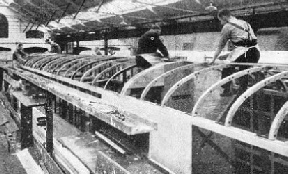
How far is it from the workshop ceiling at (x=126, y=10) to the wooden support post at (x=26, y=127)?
543 cm

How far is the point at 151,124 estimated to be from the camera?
4074 mm

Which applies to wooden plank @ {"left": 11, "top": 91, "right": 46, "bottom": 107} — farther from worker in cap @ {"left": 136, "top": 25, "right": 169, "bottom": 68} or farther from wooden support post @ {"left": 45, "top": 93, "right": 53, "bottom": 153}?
worker in cap @ {"left": 136, "top": 25, "right": 169, "bottom": 68}

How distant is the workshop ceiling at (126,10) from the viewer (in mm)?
9422

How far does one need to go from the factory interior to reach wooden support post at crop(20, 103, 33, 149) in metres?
0.03

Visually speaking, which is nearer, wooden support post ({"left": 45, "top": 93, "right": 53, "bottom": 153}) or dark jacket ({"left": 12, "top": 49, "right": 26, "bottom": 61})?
wooden support post ({"left": 45, "top": 93, "right": 53, "bottom": 153})

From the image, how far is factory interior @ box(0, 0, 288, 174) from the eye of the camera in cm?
438

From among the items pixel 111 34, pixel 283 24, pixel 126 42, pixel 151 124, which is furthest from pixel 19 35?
pixel 151 124

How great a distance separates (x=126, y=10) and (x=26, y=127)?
300 inches

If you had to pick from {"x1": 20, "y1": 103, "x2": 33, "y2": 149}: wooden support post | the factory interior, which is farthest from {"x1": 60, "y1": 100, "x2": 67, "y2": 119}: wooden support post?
{"x1": 20, "y1": 103, "x2": 33, "y2": 149}: wooden support post

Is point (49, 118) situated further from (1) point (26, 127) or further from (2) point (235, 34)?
(2) point (235, 34)

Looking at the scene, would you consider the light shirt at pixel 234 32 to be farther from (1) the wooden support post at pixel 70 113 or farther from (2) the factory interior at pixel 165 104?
(1) the wooden support post at pixel 70 113

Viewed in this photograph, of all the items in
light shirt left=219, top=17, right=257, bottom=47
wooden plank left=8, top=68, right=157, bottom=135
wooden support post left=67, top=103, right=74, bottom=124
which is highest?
light shirt left=219, top=17, right=257, bottom=47

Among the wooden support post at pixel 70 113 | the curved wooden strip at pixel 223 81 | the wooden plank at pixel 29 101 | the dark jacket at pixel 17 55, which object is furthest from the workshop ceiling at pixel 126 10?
the wooden plank at pixel 29 101

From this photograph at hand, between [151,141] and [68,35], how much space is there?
19166 mm
